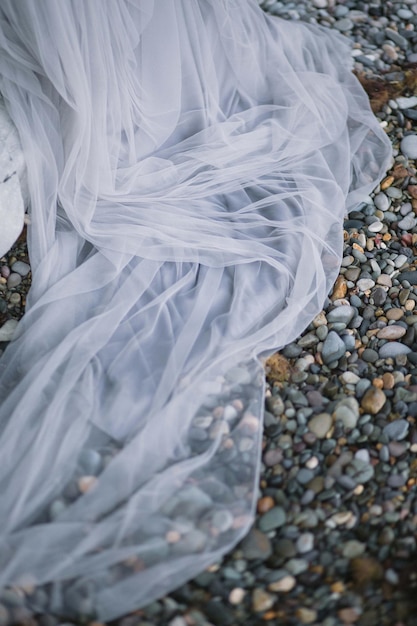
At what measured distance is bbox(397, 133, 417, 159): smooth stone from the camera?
3.15 metres

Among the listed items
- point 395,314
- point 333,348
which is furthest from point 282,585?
point 395,314

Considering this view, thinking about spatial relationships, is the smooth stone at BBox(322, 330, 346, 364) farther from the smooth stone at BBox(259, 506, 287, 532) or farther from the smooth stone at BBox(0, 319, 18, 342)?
the smooth stone at BBox(0, 319, 18, 342)

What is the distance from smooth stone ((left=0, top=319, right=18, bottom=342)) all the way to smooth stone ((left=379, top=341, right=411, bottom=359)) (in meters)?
1.28

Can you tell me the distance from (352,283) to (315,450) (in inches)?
29.9

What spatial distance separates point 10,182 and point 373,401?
147cm

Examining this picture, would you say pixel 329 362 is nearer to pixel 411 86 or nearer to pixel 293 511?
pixel 293 511

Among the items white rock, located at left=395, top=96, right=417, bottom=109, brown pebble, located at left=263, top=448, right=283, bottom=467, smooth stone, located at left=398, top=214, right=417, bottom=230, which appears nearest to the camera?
brown pebble, located at left=263, top=448, right=283, bottom=467

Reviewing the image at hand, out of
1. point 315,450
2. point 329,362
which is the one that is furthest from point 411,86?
point 315,450

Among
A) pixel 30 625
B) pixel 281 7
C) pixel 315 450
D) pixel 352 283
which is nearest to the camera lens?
pixel 30 625

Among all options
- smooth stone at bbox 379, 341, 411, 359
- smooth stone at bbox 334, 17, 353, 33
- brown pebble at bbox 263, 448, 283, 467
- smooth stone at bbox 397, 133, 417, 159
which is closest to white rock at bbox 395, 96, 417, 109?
smooth stone at bbox 397, 133, 417, 159

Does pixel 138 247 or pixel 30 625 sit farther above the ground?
pixel 138 247

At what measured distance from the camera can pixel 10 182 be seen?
2.57m

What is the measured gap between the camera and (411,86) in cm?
339

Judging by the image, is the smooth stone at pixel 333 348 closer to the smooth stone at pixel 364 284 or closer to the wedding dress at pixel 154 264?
the wedding dress at pixel 154 264
